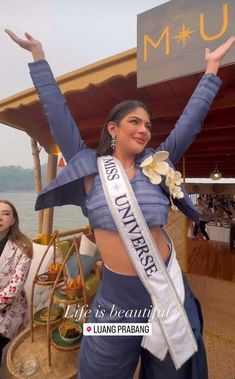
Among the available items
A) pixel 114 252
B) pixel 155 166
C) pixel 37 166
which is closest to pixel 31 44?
pixel 155 166

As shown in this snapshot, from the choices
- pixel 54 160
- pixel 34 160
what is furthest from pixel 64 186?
pixel 34 160

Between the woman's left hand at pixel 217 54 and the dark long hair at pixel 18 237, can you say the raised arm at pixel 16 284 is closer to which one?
the dark long hair at pixel 18 237

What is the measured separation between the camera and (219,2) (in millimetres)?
933

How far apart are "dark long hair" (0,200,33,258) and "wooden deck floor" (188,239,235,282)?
9.88 ft

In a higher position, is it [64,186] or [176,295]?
[64,186]

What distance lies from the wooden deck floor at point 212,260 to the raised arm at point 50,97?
3.60 meters

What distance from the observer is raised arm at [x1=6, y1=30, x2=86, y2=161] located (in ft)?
3.08

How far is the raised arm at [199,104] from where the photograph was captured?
3.17 feet

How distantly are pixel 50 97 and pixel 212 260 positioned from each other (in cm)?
472

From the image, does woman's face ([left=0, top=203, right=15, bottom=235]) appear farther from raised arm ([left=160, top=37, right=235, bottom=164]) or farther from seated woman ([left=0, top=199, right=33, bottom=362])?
raised arm ([left=160, top=37, right=235, bottom=164])

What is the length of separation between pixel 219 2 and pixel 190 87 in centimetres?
61

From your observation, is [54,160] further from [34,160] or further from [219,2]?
[219,2]

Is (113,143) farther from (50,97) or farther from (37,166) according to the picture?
(37,166)

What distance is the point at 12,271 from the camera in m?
1.82
